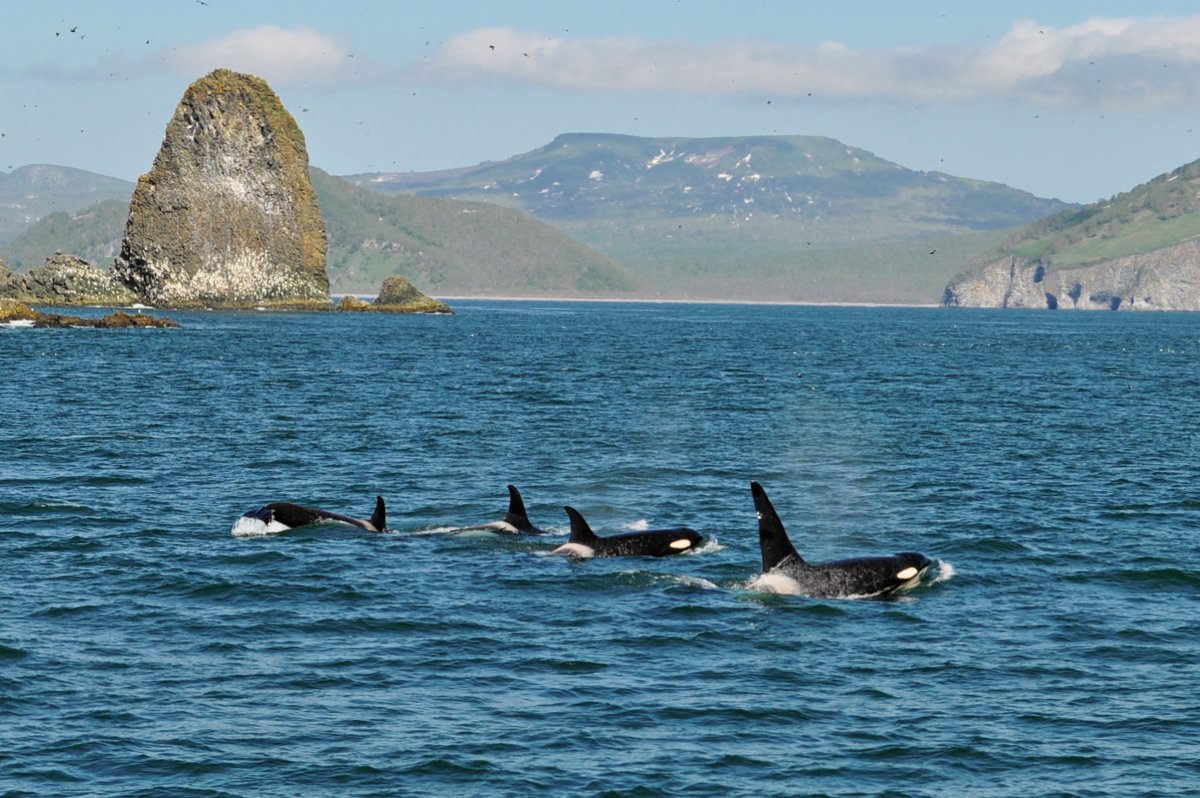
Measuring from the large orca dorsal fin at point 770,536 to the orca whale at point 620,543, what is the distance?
332cm

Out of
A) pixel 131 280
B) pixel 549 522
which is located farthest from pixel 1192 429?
pixel 131 280

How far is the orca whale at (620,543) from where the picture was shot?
30.2 meters

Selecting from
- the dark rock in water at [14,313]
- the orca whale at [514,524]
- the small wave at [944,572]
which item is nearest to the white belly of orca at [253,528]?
the orca whale at [514,524]

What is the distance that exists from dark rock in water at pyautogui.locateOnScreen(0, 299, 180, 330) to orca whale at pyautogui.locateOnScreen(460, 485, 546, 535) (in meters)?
118

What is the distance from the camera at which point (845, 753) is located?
18.5 m

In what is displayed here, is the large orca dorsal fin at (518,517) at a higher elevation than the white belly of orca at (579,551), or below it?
higher

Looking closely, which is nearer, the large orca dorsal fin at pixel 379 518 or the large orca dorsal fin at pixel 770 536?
the large orca dorsal fin at pixel 770 536

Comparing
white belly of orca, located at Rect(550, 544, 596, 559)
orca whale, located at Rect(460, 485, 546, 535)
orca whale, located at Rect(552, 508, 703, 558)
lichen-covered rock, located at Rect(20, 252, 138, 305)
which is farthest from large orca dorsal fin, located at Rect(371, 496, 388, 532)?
lichen-covered rock, located at Rect(20, 252, 138, 305)

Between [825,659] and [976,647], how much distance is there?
9.18 feet

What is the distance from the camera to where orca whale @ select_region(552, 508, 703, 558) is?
30203 mm

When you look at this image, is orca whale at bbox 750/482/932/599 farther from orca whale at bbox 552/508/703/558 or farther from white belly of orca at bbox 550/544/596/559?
white belly of orca at bbox 550/544/596/559

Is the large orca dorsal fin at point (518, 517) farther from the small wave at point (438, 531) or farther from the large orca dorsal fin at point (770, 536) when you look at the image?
the large orca dorsal fin at point (770, 536)

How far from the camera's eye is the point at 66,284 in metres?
181

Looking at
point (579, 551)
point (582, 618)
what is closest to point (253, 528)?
point (579, 551)
